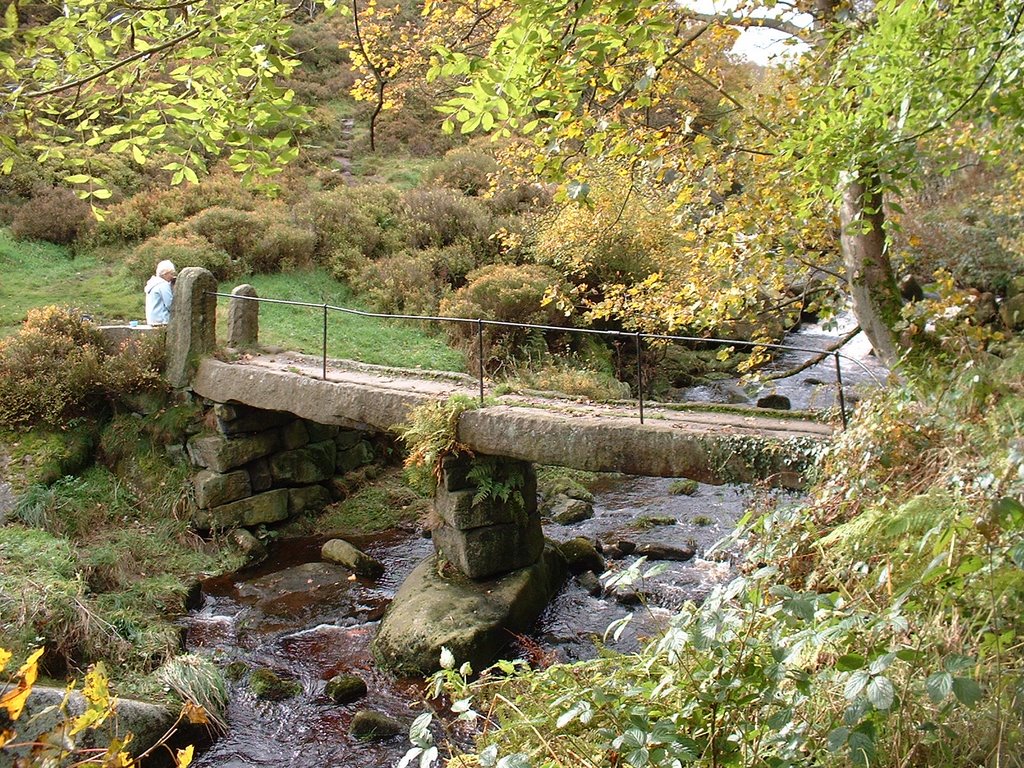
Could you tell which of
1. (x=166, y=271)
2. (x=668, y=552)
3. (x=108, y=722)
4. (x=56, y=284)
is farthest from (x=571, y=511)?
(x=56, y=284)

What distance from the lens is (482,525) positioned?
7.77m

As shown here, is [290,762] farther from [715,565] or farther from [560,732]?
[715,565]

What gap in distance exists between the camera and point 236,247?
17.2 meters

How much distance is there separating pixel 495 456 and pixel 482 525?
0.69 metres

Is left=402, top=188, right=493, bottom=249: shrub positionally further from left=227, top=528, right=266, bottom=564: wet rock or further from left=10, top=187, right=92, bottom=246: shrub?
left=227, top=528, right=266, bottom=564: wet rock

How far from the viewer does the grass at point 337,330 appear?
1354 centimetres

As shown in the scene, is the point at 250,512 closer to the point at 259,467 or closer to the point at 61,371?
the point at 259,467

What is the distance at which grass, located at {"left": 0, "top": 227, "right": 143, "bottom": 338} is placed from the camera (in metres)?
13.7

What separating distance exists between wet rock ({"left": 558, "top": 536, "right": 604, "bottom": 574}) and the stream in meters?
0.25

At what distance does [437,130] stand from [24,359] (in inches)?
826

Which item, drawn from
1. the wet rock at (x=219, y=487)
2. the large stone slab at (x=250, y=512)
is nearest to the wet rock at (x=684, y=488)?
the large stone slab at (x=250, y=512)

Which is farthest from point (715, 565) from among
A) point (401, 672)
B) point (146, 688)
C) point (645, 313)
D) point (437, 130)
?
point (437, 130)

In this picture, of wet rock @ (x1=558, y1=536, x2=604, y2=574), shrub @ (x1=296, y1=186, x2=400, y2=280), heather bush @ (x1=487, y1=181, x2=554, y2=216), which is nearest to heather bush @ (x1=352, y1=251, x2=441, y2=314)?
shrub @ (x1=296, y1=186, x2=400, y2=280)

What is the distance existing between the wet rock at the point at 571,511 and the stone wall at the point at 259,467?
3191mm
